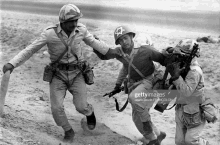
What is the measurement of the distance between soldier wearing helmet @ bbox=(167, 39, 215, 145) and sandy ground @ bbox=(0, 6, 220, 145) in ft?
3.80

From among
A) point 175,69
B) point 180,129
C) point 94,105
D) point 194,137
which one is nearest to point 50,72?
point 175,69

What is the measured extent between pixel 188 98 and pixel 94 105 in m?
3.70

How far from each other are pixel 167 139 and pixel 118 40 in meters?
2.15

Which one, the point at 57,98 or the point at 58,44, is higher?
the point at 58,44

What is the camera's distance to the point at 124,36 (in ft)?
22.1

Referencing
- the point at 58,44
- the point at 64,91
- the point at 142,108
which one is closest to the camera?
the point at 142,108

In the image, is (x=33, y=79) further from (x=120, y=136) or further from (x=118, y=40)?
(x=118, y=40)

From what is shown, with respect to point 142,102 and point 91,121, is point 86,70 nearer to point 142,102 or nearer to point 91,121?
point 91,121

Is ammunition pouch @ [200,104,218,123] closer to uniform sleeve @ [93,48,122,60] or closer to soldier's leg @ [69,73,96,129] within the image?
uniform sleeve @ [93,48,122,60]

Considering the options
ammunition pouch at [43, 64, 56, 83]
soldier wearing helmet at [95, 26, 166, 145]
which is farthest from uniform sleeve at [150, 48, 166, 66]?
ammunition pouch at [43, 64, 56, 83]

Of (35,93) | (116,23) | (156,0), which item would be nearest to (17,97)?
(35,93)

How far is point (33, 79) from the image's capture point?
1086 cm

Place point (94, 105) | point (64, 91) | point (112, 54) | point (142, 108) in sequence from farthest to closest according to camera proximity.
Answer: point (94, 105), point (64, 91), point (112, 54), point (142, 108)

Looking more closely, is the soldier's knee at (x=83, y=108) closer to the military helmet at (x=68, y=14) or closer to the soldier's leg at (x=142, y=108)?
the soldier's leg at (x=142, y=108)
